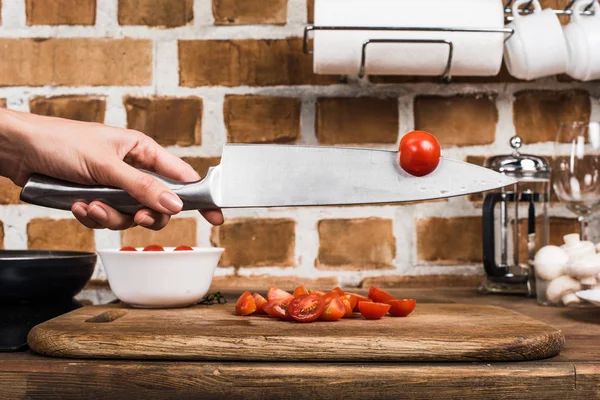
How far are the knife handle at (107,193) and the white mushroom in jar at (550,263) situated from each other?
1.80 ft

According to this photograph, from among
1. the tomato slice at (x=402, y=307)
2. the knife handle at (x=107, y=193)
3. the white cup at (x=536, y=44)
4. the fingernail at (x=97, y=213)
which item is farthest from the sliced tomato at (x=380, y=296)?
the white cup at (x=536, y=44)

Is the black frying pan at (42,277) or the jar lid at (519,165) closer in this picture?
the black frying pan at (42,277)

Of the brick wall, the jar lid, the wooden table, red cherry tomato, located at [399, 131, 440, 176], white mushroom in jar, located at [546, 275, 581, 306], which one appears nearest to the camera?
the wooden table

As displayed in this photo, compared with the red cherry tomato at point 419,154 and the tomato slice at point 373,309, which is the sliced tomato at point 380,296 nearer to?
the tomato slice at point 373,309

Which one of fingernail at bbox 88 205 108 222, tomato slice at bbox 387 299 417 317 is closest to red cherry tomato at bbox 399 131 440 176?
tomato slice at bbox 387 299 417 317

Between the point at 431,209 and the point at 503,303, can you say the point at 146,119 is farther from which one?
the point at 503,303

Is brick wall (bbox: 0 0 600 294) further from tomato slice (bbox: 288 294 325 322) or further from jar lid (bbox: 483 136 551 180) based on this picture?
tomato slice (bbox: 288 294 325 322)

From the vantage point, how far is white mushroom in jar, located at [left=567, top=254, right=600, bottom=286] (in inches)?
40.3

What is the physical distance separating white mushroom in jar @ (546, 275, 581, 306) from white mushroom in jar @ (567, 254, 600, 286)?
0.01 metres

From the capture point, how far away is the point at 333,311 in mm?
868

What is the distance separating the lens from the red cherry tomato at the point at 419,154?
83 centimetres

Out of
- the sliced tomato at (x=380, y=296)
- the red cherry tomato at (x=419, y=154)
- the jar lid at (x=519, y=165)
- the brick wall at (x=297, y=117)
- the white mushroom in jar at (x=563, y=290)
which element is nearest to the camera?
the red cherry tomato at (x=419, y=154)

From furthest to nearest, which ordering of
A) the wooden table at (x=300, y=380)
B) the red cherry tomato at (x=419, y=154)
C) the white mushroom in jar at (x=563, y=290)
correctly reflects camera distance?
the white mushroom in jar at (x=563, y=290)
the red cherry tomato at (x=419, y=154)
the wooden table at (x=300, y=380)

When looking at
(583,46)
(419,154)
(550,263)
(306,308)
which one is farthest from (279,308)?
(583,46)
